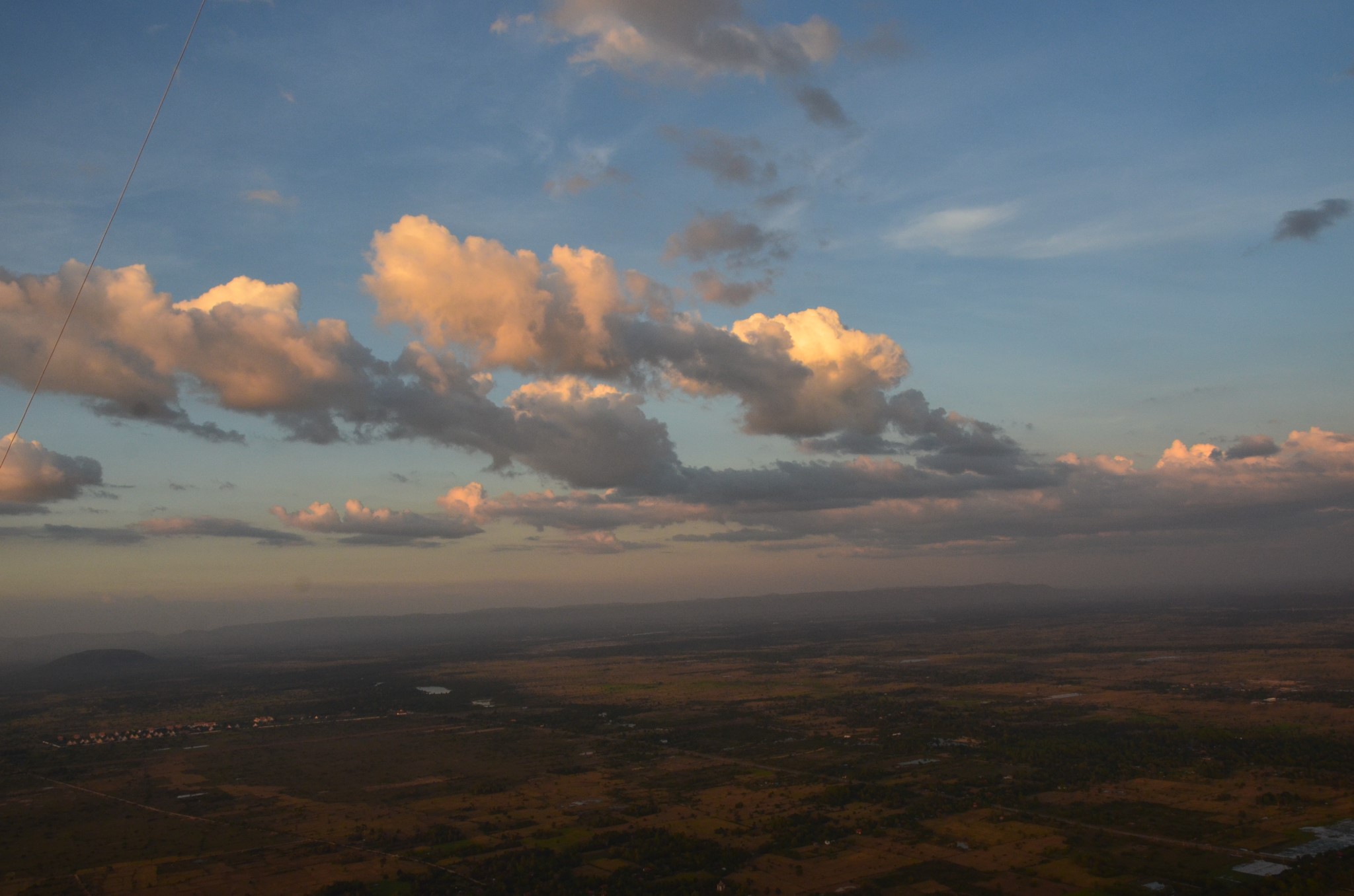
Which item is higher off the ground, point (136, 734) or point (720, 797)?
point (720, 797)

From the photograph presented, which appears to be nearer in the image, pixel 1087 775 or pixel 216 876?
pixel 216 876

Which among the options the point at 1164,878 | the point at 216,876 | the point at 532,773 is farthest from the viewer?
the point at 532,773

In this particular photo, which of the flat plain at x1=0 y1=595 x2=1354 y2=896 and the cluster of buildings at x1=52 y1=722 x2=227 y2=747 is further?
the cluster of buildings at x1=52 y1=722 x2=227 y2=747

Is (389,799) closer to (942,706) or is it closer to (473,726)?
(473,726)

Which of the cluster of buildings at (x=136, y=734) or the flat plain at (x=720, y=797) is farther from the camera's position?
the cluster of buildings at (x=136, y=734)

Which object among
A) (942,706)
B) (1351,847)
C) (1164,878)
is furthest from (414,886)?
(942,706)

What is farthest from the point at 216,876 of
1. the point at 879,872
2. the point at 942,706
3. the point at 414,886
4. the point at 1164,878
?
the point at 942,706

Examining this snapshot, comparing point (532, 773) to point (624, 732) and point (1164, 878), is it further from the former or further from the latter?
point (1164, 878)

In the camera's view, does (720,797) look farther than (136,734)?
No

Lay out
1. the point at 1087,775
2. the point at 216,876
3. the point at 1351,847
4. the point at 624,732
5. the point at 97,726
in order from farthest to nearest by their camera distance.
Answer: the point at 97,726 < the point at 624,732 < the point at 1087,775 < the point at 216,876 < the point at 1351,847
